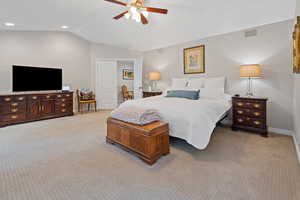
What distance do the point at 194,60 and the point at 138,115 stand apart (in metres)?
3.14

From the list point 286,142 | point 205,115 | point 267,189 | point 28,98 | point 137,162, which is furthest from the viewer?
point 28,98

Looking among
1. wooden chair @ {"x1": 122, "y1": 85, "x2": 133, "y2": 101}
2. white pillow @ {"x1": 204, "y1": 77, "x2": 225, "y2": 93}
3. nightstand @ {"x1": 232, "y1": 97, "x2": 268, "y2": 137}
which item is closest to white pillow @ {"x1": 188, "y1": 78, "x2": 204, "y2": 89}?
white pillow @ {"x1": 204, "y1": 77, "x2": 225, "y2": 93}

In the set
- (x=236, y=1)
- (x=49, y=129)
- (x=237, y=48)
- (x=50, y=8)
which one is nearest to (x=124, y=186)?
(x=49, y=129)

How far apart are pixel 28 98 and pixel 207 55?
16.6 ft

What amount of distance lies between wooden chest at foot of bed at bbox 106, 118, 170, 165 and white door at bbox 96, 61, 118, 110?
392 cm

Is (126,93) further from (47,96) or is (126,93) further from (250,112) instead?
(250,112)

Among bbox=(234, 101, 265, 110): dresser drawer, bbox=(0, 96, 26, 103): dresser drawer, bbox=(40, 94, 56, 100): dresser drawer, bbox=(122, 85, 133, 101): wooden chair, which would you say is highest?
bbox=(122, 85, 133, 101): wooden chair

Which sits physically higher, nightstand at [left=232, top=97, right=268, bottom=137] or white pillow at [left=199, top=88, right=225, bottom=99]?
white pillow at [left=199, top=88, right=225, bottom=99]

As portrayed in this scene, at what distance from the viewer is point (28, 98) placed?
398 centimetres

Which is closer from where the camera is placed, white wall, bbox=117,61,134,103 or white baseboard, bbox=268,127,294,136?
white baseboard, bbox=268,127,294,136

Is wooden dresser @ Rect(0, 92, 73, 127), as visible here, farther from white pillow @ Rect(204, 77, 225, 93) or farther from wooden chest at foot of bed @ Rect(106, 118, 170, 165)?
white pillow @ Rect(204, 77, 225, 93)

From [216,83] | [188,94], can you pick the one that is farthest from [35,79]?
[216,83]

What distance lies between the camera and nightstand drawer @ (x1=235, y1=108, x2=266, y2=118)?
116 inches

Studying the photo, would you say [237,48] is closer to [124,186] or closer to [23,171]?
[124,186]
